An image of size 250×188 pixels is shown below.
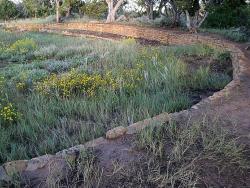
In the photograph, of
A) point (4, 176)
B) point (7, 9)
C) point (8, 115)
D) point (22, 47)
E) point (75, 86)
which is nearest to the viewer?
point (4, 176)

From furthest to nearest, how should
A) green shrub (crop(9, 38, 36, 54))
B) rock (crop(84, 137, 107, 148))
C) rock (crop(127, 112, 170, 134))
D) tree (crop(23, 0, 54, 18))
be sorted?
tree (crop(23, 0, 54, 18)) → green shrub (crop(9, 38, 36, 54)) → rock (crop(127, 112, 170, 134)) → rock (crop(84, 137, 107, 148))


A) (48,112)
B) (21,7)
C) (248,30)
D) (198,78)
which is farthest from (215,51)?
(21,7)

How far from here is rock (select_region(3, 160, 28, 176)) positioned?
4.11m

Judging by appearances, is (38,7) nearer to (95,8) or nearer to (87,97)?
(95,8)

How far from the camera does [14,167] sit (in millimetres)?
4164

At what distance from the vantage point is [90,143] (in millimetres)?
4727

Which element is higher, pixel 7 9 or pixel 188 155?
pixel 7 9

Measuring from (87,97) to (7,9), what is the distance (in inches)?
1218

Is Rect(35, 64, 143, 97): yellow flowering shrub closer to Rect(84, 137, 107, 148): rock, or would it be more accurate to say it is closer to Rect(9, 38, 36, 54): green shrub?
Rect(84, 137, 107, 148): rock

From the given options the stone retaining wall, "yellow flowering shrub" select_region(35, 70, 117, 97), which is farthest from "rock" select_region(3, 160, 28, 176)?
"yellow flowering shrub" select_region(35, 70, 117, 97)

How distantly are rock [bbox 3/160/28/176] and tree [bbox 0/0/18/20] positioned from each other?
3301 centimetres

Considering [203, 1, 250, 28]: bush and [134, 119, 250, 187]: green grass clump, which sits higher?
[203, 1, 250, 28]: bush

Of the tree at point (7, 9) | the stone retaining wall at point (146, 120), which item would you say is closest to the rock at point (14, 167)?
the stone retaining wall at point (146, 120)

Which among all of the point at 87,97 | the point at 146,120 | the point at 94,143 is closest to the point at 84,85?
the point at 87,97
